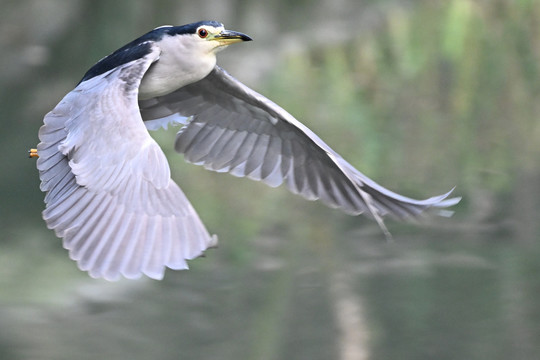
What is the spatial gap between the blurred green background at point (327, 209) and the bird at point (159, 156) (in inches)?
45.0

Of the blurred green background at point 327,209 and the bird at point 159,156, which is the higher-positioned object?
the bird at point 159,156

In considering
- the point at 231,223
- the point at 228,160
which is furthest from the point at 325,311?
the point at 228,160

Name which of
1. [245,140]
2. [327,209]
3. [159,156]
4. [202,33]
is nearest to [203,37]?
[202,33]

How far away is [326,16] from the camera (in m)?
6.69

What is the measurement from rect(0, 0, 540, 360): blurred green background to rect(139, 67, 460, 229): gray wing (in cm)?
111

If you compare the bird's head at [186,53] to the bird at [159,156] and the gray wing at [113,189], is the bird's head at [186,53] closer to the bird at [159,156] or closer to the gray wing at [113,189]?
the bird at [159,156]

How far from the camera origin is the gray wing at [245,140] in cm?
283

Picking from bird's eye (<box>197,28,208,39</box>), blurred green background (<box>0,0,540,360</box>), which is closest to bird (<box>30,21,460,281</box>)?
bird's eye (<box>197,28,208,39</box>)

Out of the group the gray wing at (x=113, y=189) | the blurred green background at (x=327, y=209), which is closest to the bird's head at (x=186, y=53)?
the gray wing at (x=113, y=189)

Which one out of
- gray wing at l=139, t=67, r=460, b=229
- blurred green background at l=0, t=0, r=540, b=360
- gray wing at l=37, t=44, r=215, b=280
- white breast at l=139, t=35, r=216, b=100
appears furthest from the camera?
blurred green background at l=0, t=0, r=540, b=360

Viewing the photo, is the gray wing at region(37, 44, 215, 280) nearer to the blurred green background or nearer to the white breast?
the white breast

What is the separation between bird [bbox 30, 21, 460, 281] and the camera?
218 cm

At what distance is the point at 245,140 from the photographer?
2.90 m

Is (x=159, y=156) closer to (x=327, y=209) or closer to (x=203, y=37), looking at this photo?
(x=203, y=37)
